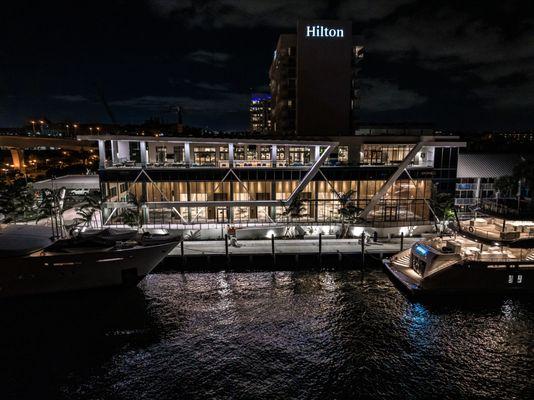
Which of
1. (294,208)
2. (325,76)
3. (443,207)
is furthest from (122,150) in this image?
(325,76)

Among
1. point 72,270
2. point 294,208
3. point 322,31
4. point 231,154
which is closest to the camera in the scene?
point 72,270

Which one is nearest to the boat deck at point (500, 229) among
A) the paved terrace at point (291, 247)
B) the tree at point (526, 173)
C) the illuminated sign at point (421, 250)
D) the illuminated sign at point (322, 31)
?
the illuminated sign at point (421, 250)

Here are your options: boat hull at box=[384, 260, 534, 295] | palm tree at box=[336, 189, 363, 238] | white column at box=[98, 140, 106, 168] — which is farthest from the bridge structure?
→ boat hull at box=[384, 260, 534, 295]

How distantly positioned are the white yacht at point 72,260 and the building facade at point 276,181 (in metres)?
8.43

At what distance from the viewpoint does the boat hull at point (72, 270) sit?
2678 cm

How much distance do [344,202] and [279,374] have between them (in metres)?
22.9

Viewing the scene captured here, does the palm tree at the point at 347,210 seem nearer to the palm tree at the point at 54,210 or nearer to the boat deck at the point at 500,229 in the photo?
the boat deck at the point at 500,229

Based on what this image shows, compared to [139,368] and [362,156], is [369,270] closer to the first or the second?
[362,156]

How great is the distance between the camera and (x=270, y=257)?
33.2 meters

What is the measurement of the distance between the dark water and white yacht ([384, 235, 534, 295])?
4.15 ft

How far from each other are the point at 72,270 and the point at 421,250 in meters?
26.9

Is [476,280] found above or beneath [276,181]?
beneath

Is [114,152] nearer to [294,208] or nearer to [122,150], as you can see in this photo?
[122,150]

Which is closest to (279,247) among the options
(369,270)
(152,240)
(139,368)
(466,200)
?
(369,270)
